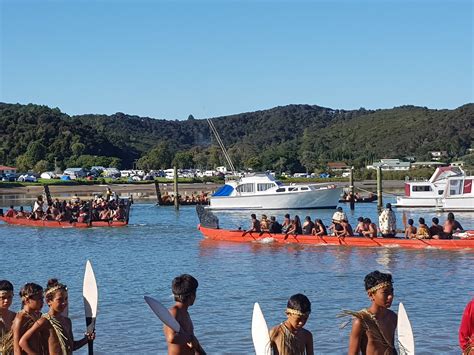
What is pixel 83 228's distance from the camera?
129ft

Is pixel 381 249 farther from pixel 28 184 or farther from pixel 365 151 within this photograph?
pixel 365 151

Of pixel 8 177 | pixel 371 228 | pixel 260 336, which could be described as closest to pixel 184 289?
pixel 260 336

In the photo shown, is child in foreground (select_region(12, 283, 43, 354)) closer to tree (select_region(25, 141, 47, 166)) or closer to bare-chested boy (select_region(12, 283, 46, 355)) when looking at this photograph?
bare-chested boy (select_region(12, 283, 46, 355))

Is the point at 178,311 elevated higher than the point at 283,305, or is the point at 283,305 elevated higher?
the point at 178,311

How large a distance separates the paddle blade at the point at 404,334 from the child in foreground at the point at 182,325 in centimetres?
178

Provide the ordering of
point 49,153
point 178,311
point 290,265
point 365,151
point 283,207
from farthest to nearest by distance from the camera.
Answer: point 365,151 → point 49,153 → point 283,207 → point 290,265 → point 178,311

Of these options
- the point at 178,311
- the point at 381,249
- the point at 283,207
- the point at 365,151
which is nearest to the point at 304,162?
the point at 365,151

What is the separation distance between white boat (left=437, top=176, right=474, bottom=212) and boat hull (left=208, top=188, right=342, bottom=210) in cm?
783

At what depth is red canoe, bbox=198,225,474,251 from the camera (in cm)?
2517

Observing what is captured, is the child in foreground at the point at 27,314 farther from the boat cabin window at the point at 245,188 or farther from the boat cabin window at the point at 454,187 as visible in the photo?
the boat cabin window at the point at 245,188

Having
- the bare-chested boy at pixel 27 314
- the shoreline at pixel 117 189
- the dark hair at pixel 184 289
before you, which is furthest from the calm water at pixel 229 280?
the shoreline at pixel 117 189

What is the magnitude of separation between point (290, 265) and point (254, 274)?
1984 mm

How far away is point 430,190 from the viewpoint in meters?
53.4

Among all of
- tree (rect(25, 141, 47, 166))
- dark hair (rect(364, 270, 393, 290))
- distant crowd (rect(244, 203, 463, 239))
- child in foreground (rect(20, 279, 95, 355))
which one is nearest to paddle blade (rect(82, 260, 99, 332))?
child in foreground (rect(20, 279, 95, 355))
